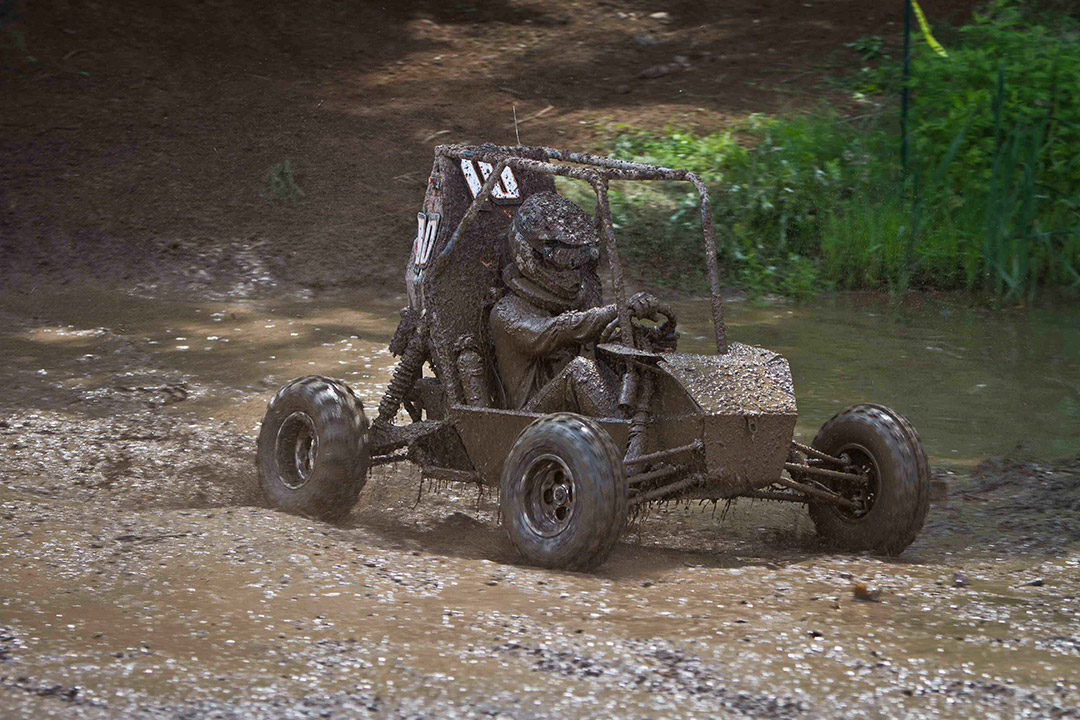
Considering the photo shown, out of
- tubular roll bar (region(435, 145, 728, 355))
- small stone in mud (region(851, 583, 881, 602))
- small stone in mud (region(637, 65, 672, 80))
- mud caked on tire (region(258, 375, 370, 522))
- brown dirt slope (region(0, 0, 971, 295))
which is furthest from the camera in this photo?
small stone in mud (region(637, 65, 672, 80))

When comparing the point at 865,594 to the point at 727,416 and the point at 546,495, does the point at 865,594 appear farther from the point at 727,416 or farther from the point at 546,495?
the point at 546,495

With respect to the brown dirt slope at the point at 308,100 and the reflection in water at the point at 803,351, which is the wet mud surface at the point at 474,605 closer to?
the reflection in water at the point at 803,351

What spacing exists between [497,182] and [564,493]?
1636 millimetres

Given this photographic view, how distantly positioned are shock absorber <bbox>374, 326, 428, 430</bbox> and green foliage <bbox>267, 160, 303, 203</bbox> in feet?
19.1

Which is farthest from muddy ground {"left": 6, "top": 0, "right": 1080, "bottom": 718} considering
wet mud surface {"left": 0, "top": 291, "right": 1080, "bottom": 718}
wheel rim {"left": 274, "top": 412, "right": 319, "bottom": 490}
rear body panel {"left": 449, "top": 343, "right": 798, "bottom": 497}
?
rear body panel {"left": 449, "top": 343, "right": 798, "bottom": 497}

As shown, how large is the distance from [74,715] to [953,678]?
2386mm

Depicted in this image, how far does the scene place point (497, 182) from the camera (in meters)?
5.93

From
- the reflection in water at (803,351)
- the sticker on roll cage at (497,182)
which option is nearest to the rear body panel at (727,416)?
the sticker on roll cage at (497,182)

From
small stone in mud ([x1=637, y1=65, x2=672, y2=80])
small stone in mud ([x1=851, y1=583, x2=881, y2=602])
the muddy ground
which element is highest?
small stone in mud ([x1=637, y1=65, x2=672, y2=80])

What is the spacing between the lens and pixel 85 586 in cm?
443

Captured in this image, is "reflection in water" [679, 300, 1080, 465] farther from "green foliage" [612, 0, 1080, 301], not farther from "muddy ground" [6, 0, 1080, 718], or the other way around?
"muddy ground" [6, 0, 1080, 718]

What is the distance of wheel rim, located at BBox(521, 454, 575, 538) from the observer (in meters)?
4.91

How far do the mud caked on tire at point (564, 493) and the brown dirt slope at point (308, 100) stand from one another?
5.57 m

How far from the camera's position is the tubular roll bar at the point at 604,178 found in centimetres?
509
